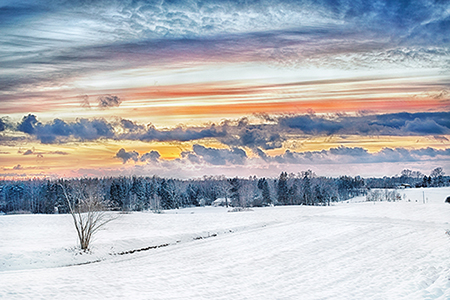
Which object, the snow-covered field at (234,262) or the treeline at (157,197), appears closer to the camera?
the snow-covered field at (234,262)

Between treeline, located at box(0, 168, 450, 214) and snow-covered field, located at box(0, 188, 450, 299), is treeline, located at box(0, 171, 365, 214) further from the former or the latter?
snow-covered field, located at box(0, 188, 450, 299)

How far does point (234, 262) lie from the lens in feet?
64.5

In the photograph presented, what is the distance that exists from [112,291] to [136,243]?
12.4 m

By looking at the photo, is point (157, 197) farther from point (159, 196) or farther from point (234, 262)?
point (234, 262)

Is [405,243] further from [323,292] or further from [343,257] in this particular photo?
[323,292]

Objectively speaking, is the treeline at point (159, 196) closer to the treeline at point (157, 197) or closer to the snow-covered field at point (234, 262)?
the treeline at point (157, 197)

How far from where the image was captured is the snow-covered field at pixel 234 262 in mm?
14359

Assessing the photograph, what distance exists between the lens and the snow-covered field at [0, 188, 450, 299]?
1436 cm

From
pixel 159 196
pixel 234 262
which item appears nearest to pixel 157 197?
pixel 159 196

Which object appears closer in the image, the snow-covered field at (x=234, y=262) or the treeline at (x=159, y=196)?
the snow-covered field at (x=234, y=262)

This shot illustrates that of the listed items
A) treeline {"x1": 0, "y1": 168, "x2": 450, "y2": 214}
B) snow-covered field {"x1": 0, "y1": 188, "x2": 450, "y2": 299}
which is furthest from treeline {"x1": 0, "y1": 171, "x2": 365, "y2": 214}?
snow-covered field {"x1": 0, "y1": 188, "x2": 450, "y2": 299}

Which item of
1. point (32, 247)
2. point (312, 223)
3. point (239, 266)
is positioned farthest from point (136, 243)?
point (312, 223)

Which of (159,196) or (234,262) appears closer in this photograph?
(234,262)

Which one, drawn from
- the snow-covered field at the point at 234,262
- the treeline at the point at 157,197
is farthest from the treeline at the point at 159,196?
the snow-covered field at the point at 234,262
